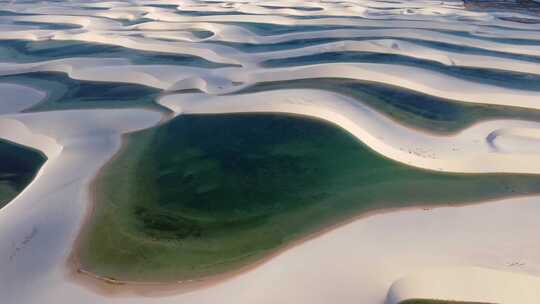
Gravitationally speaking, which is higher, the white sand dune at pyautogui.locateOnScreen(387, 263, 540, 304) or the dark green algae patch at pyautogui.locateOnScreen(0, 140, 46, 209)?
the dark green algae patch at pyautogui.locateOnScreen(0, 140, 46, 209)

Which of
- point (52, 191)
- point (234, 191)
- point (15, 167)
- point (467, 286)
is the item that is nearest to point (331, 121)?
point (234, 191)

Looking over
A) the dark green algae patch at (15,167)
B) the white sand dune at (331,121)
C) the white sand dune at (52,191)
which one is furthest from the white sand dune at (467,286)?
the dark green algae patch at (15,167)

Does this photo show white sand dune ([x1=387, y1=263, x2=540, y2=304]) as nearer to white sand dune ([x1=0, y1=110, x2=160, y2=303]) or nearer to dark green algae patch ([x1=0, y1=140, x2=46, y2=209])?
white sand dune ([x1=0, y1=110, x2=160, y2=303])

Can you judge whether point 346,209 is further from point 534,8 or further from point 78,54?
point 534,8

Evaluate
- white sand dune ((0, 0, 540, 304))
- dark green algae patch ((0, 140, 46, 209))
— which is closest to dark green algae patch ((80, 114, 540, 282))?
white sand dune ((0, 0, 540, 304))

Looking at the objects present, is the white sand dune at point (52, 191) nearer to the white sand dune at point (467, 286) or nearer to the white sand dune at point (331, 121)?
the white sand dune at point (331, 121)

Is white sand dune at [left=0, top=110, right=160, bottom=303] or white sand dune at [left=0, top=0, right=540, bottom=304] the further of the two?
white sand dune at [left=0, top=110, right=160, bottom=303]

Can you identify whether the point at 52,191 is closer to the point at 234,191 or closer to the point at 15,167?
the point at 15,167
